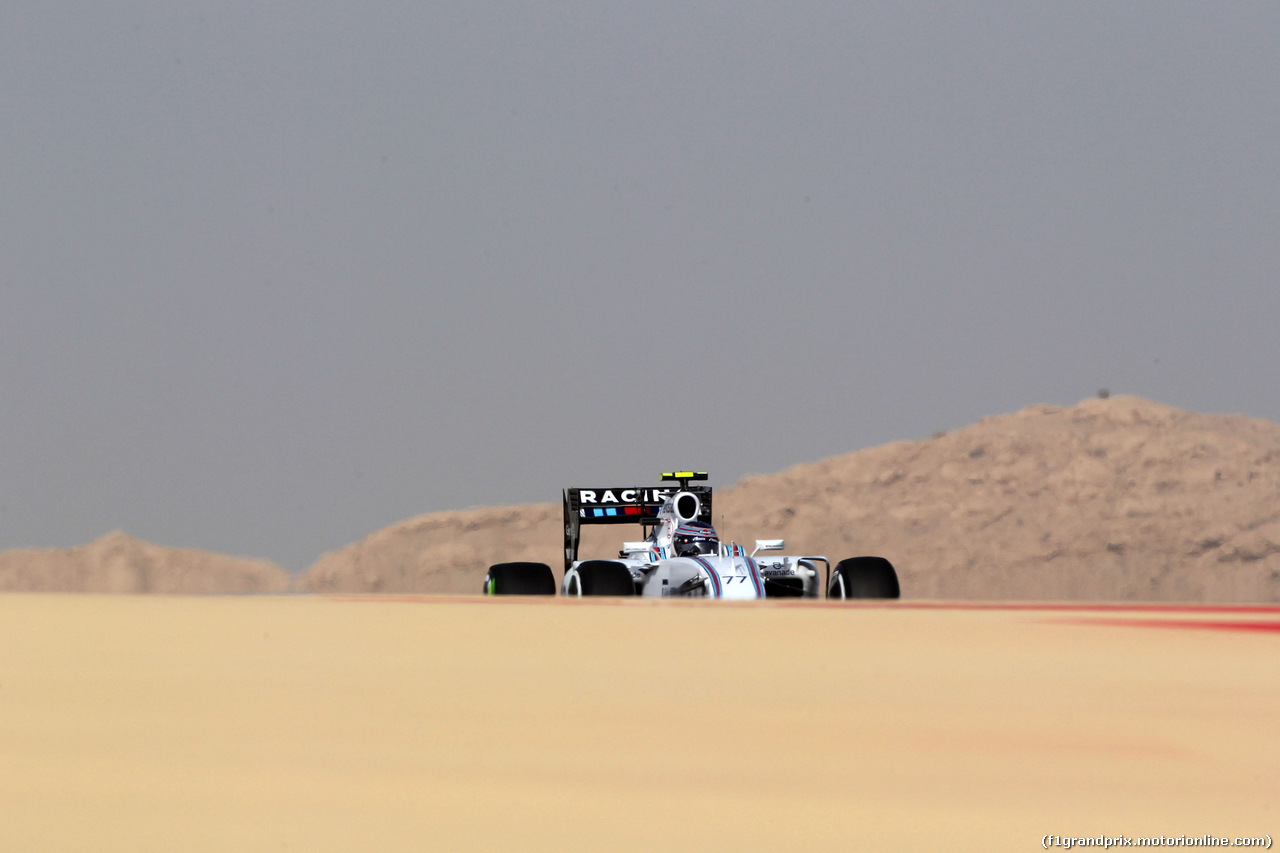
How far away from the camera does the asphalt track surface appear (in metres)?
4.76

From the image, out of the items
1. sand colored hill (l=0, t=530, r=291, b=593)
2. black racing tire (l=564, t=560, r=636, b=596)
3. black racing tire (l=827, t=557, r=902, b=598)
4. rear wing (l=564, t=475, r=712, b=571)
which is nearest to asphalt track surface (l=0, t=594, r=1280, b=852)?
black racing tire (l=827, t=557, r=902, b=598)

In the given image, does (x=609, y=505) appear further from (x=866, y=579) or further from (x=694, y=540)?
(x=866, y=579)

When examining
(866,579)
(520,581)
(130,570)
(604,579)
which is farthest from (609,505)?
(130,570)

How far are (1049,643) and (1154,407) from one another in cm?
4657

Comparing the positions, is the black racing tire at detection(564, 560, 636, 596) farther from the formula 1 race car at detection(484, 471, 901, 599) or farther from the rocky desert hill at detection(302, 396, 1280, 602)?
the rocky desert hill at detection(302, 396, 1280, 602)

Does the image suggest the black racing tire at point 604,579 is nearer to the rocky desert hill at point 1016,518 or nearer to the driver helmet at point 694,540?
the driver helmet at point 694,540

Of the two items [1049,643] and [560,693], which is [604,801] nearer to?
[560,693]

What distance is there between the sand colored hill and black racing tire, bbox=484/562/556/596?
27.7 metres

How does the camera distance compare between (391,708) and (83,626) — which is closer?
(391,708)

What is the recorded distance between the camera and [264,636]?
1133 cm

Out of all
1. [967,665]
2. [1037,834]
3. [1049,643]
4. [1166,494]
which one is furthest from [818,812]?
[1166,494]

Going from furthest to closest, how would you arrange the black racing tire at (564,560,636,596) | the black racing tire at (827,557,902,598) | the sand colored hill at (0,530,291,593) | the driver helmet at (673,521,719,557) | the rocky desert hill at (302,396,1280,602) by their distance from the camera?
the sand colored hill at (0,530,291,593) → the rocky desert hill at (302,396,1280,602) → the driver helmet at (673,521,719,557) → the black racing tire at (564,560,636,596) → the black racing tire at (827,557,902,598)

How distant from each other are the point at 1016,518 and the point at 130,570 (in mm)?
31219

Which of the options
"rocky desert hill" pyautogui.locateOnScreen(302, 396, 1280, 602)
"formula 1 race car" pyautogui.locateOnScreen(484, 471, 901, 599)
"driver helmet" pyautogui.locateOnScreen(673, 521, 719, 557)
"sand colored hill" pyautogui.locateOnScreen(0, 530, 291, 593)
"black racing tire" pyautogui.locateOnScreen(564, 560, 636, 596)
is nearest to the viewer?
"formula 1 race car" pyautogui.locateOnScreen(484, 471, 901, 599)
